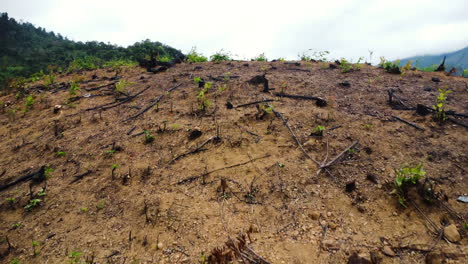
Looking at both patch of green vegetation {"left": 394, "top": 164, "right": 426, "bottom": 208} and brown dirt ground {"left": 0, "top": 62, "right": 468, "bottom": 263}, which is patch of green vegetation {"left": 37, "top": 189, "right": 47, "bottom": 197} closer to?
brown dirt ground {"left": 0, "top": 62, "right": 468, "bottom": 263}

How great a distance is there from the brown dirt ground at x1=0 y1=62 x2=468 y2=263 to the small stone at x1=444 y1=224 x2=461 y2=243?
0.07 metres

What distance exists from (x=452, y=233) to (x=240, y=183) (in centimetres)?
248

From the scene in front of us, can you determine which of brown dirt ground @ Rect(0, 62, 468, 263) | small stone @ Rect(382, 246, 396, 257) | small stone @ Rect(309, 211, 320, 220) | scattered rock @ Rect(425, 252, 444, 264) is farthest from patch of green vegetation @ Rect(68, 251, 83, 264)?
scattered rock @ Rect(425, 252, 444, 264)

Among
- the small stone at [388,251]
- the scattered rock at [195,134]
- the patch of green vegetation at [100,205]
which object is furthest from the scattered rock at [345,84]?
the patch of green vegetation at [100,205]

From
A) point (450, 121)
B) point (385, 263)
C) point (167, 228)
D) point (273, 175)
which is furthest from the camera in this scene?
point (450, 121)

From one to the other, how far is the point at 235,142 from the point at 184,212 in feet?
5.61

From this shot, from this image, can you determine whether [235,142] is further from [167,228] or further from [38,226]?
[38,226]

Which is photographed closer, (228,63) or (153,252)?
(153,252)

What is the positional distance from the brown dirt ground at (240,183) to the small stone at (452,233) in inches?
2.6

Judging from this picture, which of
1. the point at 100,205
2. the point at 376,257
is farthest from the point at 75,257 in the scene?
the point at 376,257

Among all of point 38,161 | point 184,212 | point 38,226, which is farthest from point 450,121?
point 38,161

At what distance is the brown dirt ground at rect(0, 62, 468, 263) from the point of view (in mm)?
2633

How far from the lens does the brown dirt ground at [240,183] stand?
263 cm

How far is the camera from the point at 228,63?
9703 mm
